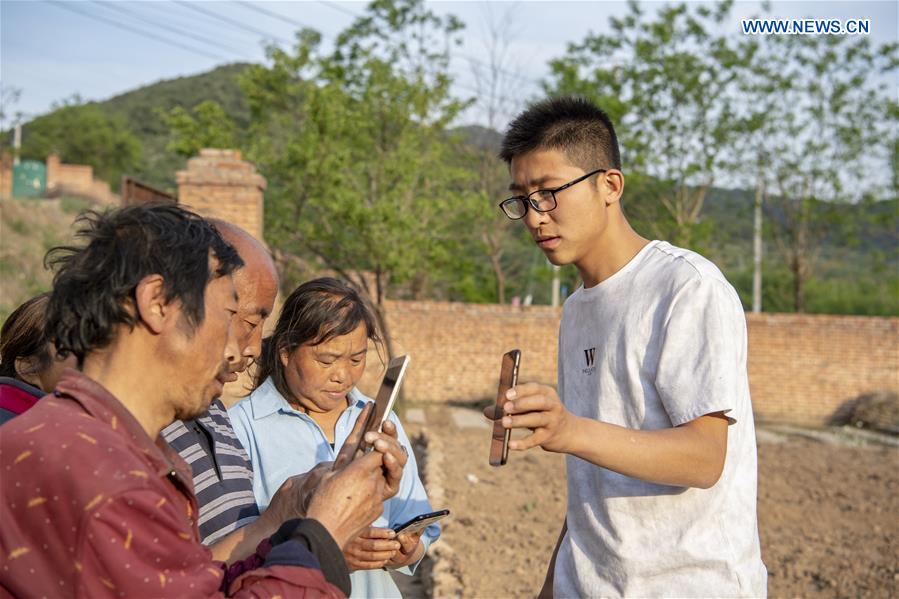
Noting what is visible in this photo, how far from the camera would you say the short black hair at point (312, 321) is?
9.98 feet

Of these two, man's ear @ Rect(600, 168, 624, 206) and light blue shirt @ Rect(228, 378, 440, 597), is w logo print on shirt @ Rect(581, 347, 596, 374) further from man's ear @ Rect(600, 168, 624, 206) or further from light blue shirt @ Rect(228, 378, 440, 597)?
light blue shirt @ Rect(228, 378, 440, 597)

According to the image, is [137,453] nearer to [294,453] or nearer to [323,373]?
[294,453]

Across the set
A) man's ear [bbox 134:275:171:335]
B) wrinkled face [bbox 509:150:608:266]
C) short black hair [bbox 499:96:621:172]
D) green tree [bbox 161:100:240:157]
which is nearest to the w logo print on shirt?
wrinkled face [bbox 509:150:608:266]

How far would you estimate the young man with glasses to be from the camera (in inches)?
83.3

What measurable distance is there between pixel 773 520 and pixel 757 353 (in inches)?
445

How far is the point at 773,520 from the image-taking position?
8.96 m

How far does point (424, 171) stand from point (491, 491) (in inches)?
A: 339

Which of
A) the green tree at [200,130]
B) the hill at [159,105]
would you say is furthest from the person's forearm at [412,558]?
the hill at [159,105]

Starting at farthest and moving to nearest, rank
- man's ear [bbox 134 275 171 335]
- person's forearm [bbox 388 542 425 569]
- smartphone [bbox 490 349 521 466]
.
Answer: person's forearm [bbox 388 542 425 569] < smartphone [bbox 490 349 521 466] < man's ear [bbox 134 275 171 335]

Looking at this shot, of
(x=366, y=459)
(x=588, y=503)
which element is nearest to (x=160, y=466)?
(x=366, y=459)

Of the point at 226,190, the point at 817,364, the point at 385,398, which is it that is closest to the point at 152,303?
the point at 385,398

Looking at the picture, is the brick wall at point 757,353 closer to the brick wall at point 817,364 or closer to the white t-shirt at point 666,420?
the brick wall at point 817,364

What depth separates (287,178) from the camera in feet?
52.7

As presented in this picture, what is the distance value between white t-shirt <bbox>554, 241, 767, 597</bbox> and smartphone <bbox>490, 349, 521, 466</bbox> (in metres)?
0.23
